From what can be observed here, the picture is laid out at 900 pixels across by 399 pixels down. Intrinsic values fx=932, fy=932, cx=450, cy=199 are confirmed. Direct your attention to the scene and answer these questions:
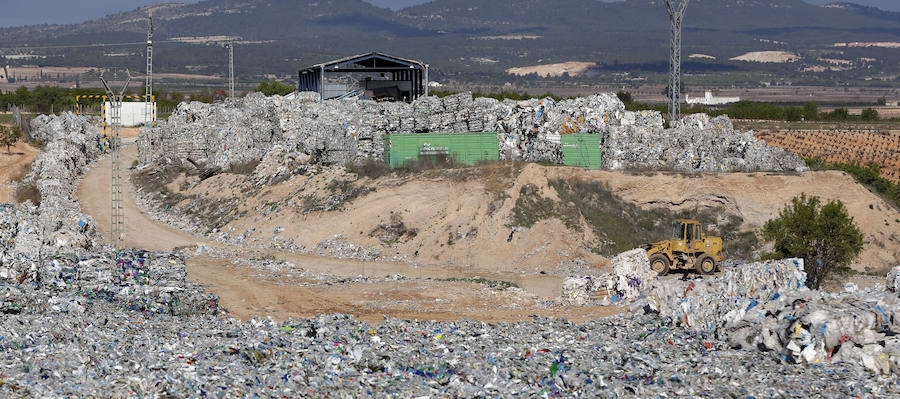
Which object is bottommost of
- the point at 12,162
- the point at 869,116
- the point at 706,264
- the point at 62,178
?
the point at 706,264

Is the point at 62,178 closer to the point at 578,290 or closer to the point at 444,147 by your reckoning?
the point at 444,147

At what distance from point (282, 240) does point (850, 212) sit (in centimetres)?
1843

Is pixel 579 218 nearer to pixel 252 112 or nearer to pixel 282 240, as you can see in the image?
pixel 282 240

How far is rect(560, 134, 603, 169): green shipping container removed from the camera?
33938 millimetres

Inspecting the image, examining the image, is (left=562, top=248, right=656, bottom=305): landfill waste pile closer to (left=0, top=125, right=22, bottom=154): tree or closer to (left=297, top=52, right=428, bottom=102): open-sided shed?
(left=297, top=52, right=428, bottom=102): open-sided shed

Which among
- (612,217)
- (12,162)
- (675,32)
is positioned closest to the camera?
(612,217)

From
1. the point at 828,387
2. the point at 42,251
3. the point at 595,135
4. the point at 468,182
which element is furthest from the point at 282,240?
the point at 828,387

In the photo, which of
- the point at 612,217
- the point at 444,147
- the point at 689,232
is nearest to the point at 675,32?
the point at 444,147

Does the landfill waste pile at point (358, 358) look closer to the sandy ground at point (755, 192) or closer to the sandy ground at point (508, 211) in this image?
the sandy ground at point (508, 211)

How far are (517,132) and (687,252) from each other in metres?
11.1

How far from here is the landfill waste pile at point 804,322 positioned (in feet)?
47.4

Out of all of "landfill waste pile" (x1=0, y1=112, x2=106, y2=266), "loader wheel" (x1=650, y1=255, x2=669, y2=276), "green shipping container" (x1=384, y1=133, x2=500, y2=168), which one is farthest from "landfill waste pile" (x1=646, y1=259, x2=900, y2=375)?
"green shipping container" (x1=384, y1=133, x2=500, y2=168)

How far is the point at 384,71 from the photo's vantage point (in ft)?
168

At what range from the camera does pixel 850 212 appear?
30.2 metres
